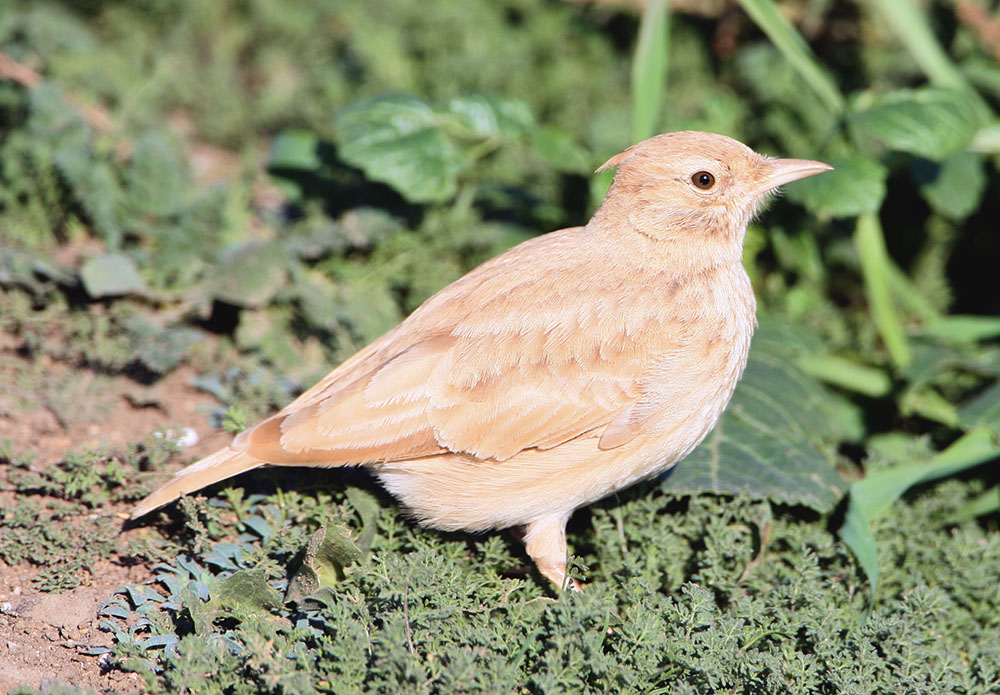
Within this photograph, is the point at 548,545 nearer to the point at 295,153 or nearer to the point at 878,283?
the point at 878,283

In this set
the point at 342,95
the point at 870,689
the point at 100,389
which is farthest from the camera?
the point at 342,95

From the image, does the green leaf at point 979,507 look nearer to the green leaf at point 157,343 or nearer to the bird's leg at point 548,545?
the bird's leg at point 548,545

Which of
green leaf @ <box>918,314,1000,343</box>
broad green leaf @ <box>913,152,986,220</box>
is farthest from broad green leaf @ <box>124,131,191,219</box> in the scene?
green leaf @ <box>918,314,1000,343</box>

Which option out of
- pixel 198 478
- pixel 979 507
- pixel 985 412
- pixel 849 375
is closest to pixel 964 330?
pixel 849 375

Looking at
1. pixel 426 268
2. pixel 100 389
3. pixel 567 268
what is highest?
pixel 567 268

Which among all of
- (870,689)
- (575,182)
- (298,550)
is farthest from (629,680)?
(575,182)

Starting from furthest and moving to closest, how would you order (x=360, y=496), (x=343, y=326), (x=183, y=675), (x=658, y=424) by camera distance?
(x=343, y=326), (x=360, y=496), (x=658, y=424), (x=183, y=675)

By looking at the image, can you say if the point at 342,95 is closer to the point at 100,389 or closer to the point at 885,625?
the point at 100,389
